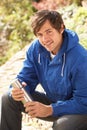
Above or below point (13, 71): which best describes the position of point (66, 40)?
above

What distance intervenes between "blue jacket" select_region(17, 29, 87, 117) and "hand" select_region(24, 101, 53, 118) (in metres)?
0.06

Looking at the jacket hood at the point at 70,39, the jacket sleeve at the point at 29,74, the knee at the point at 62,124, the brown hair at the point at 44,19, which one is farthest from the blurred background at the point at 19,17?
the knee at the point at 62,124

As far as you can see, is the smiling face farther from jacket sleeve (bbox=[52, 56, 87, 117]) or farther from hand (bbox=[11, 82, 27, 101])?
hand (bbox=[11, 82, 27, 101])

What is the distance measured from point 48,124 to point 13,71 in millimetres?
2219

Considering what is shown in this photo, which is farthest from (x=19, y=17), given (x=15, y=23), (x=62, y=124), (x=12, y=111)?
(x=62, y=124)

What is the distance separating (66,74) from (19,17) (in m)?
7.62

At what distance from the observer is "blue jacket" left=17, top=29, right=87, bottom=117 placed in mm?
3441

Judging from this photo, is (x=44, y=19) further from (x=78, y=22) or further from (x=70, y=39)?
(x=78, y=22)

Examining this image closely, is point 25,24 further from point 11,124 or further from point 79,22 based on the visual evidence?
point 11,124

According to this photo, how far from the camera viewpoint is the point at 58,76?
140 inches

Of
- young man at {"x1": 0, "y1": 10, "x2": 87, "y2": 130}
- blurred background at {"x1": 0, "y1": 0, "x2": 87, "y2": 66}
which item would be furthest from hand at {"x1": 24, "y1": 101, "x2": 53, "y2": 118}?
blurred background at {"x1": 0, "y1": 0, "x2": 87, "y2": 66}

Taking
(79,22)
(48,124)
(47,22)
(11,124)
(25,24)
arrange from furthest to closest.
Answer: (25,24) → (79,22) → (48,124) → (11,124) → (47,22)

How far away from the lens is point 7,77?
6.45 meters

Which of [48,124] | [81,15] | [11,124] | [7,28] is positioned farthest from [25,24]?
[11,124]
